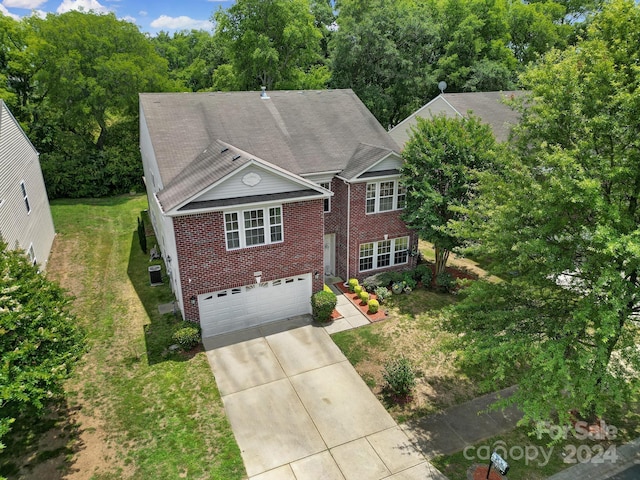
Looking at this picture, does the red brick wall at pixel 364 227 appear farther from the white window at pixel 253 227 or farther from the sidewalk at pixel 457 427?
the sidewalk at pixel 457 427

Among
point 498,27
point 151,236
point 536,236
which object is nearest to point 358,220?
point 536,236

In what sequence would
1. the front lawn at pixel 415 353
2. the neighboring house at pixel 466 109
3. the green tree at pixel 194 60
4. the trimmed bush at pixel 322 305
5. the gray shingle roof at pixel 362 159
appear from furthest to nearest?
the green tree at pixel 194 60
the neighboring house at pixel 466 109
the gray shingle roof at pixel 362 159
the trimmed bush at pixel 322 305
the front lawn at pixel 415 353

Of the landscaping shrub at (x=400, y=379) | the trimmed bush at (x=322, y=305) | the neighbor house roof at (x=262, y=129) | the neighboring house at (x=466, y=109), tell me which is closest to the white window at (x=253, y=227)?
the neighbor house roof at (x=262, y=129)

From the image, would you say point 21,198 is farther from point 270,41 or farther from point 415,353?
point 270,41

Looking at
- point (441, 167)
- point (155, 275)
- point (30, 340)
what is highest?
point (441, 167)

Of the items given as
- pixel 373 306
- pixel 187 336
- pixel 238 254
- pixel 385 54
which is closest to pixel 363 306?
pixel 373 306

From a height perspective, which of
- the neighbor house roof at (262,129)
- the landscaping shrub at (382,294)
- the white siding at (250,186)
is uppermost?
the neighbor house roof at (262,129)
